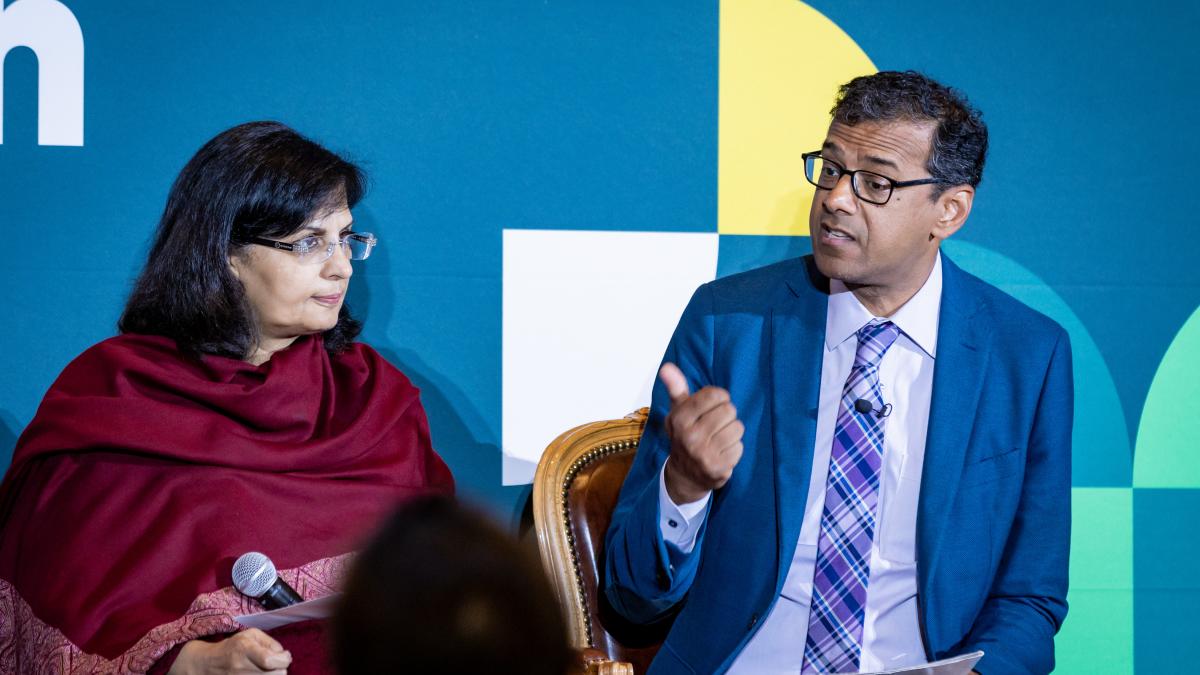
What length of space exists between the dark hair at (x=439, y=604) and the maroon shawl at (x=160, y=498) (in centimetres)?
154

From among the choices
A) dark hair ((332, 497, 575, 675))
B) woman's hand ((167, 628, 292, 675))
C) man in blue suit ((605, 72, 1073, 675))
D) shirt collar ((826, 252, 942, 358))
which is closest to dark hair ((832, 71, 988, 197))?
man in blue suit ((605, 72, 1073, 675))

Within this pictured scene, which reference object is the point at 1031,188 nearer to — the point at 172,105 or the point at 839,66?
the point at 839,66

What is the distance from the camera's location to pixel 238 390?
2.27 meters

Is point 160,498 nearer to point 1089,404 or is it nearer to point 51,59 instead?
point 51,59

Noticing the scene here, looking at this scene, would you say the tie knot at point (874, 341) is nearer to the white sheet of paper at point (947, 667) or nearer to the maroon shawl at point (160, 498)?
the white sheet of paper at point (947, 667)

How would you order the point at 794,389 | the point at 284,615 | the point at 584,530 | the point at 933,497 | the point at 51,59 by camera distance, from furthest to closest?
the point at 51,59
the point at 584,530
the point at 794,389
the point at 933,497
the point at 284,615

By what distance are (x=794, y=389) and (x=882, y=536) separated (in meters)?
0.32

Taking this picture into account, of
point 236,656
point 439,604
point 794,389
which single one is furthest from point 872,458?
point 439,604

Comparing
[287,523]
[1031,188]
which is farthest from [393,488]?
[1031,188]

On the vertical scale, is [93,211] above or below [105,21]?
below

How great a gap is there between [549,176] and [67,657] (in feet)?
4.81

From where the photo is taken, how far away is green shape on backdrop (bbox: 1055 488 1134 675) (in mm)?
3090

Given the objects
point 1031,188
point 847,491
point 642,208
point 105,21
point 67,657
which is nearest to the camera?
point 67,657

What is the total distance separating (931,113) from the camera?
2318mm
